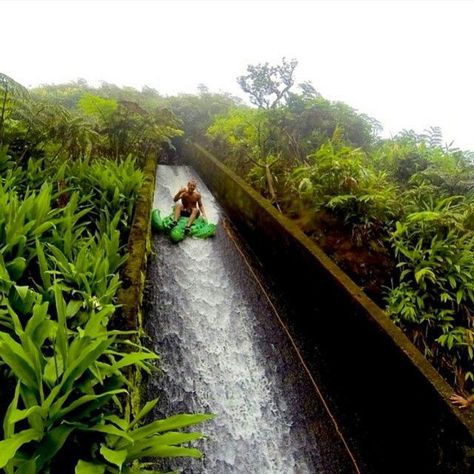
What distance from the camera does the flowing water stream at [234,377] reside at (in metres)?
3.05

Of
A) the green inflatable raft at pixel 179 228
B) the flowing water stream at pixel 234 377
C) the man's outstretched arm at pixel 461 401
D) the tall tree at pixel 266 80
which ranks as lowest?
the flowing water stream at pixel 234 377

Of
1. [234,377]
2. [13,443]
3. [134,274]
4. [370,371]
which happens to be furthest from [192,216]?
[13,443]

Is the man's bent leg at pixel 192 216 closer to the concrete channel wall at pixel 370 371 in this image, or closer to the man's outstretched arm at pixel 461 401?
the concrete channel wall at pixel 370 371

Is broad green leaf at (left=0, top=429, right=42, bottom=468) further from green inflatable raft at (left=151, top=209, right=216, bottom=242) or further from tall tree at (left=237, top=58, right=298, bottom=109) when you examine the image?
tall tree at (left=237, top=58, right=298, bottom=109)

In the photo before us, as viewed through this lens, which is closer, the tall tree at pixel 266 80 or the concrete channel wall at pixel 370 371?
the concrete channel wall at pixel 370 371

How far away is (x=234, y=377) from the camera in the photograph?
11.9ft

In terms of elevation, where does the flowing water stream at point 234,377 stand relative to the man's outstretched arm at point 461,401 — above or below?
below

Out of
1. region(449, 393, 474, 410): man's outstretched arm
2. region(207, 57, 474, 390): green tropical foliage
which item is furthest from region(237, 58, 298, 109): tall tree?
region(449, 393, 474, 410): man's outstretched arm

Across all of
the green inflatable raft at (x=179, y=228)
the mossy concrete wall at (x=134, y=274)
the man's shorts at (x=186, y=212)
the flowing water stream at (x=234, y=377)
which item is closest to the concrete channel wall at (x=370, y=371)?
the flowing water stream at (x=234, y=377)

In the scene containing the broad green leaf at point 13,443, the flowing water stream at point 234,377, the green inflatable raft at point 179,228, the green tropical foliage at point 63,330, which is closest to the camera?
the broad green leaf at point 13,443

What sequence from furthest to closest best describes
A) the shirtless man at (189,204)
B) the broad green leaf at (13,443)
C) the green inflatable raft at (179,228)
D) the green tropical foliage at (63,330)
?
the shirtless man at (189,204)
the green inflatable raft at (179,228)
the green tropical foliage at (63,330)
the broad green leaf at (13,443)

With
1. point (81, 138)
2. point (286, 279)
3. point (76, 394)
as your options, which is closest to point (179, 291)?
point (286, 279)

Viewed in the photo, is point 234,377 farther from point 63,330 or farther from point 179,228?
point 179,228

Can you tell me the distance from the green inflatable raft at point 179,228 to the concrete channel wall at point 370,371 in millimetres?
1464
